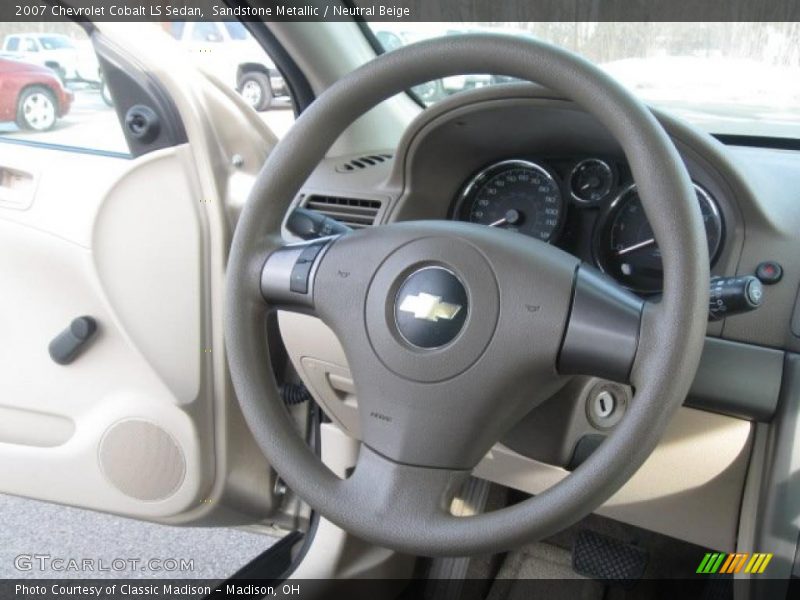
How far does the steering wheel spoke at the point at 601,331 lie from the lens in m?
0.83

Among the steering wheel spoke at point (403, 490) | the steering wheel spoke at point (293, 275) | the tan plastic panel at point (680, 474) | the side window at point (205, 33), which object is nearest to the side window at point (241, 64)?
the side window at point (205, 33)

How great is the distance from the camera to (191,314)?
5.53 ft

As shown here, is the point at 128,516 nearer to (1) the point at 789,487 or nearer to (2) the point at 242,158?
(2) the point at 242,158

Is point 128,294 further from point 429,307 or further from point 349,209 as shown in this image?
point 429,307

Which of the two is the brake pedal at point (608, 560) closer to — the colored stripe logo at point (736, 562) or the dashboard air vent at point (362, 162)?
the colored stripe logo at point (736, 562)

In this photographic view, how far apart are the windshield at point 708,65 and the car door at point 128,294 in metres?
0.58

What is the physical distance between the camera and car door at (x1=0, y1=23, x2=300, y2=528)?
165cm

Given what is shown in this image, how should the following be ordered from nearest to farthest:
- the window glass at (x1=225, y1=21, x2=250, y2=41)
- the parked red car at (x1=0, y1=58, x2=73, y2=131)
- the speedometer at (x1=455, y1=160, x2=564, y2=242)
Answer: the speedometer at (x1=455, y1=160, x2=564, y2=242)
the window glass at (x1=225, y1=21, x2=250, y2=41)
the parked red car at (x1=0, y1=58, x2=73, y2=131)

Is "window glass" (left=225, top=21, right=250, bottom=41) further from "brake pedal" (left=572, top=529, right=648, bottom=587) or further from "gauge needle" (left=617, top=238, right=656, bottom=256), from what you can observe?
"brake pedal" (left=572, top=529, right=648, bottom=587)

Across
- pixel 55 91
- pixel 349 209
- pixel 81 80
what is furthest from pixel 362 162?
pixel 55 91

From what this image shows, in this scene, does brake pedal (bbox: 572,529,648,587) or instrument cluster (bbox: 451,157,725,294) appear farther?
brake pedal (bbox: 572,529,648,587)

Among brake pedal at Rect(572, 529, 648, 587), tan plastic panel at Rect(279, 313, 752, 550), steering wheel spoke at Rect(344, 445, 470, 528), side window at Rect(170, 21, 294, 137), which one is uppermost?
side window at Rect(170, 21, 294, 137)

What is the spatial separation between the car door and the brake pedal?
2.43 feet

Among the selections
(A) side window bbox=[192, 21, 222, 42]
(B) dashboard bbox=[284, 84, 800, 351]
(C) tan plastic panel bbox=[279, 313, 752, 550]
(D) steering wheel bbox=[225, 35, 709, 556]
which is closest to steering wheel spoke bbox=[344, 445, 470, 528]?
(D) steering wheel bbox=[225, 35, 709, 556]
